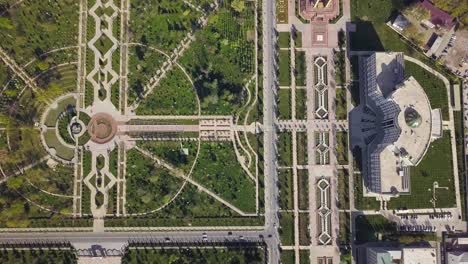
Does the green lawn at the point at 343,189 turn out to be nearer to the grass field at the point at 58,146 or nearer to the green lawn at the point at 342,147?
the green lawn at the point at 342,147

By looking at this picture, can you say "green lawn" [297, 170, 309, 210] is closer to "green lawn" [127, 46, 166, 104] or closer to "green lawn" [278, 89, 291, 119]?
"green lawn" [278, 89, 291, 119]

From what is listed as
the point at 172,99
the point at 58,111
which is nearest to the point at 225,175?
the point at 172,99

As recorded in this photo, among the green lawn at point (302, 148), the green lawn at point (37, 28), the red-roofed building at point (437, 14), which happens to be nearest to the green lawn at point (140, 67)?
the green lawn at point (37, 28)

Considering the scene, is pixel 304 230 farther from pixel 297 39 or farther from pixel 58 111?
pixel 58 111

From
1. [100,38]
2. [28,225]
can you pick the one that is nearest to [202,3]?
[100,38]

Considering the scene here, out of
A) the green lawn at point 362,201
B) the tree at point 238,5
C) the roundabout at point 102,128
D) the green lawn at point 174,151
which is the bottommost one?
the green lawn at point 362,201

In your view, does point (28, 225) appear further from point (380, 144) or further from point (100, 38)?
point (380, 144)
